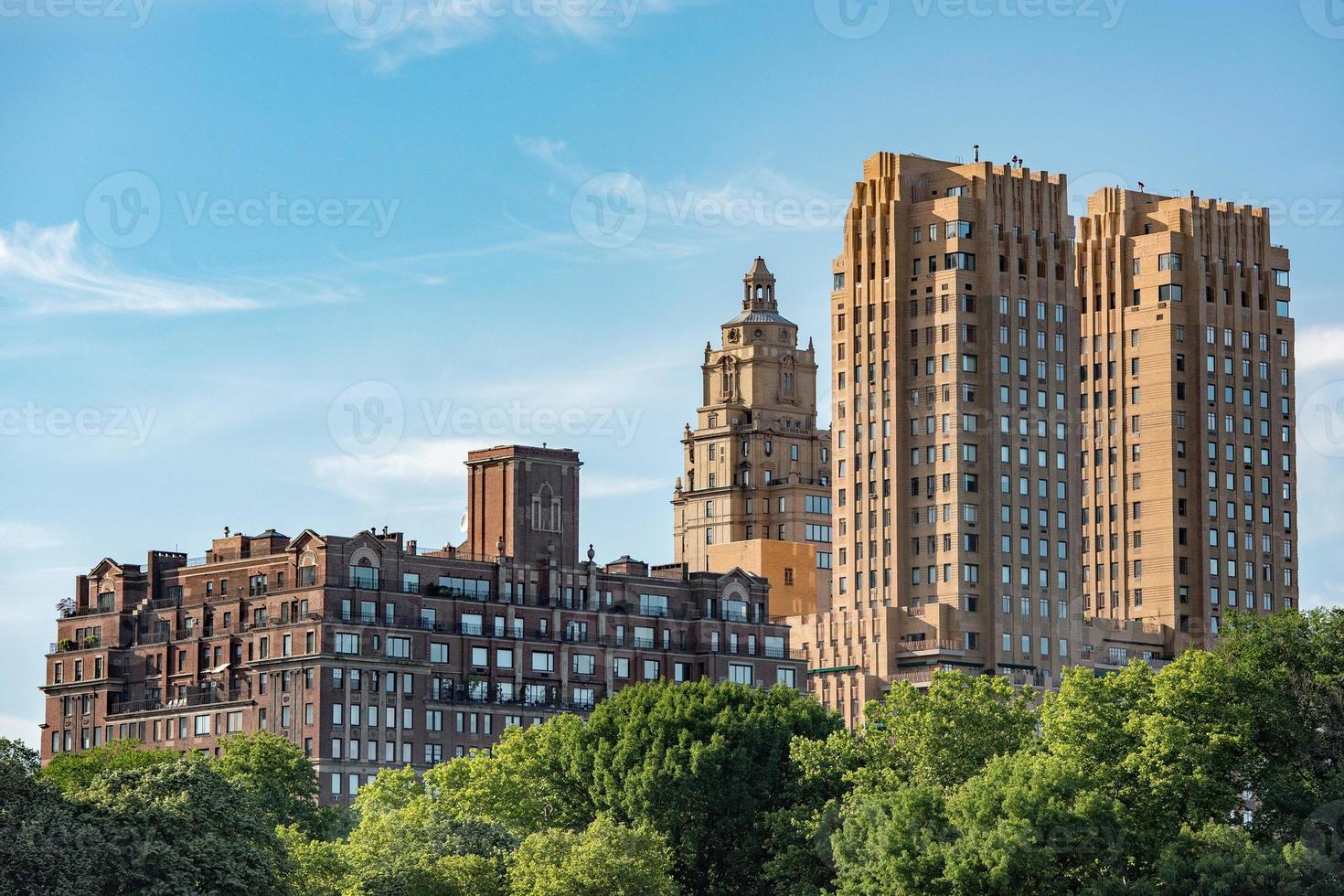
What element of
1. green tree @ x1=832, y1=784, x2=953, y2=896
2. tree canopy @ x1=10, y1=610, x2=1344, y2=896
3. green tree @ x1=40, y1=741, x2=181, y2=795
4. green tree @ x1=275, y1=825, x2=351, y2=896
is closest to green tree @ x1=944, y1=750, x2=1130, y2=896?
tree canopy @ x1=10, y1=610, x2=1344, y2=896

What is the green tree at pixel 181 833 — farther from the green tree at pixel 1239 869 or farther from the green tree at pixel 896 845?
Answer: the green tree at pixel 1239 869

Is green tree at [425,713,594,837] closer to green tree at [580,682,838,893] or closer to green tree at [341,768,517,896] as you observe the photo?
green tree at [580,682,838,893]

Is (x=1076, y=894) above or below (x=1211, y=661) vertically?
below

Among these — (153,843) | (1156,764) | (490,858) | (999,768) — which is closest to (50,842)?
(153,843)

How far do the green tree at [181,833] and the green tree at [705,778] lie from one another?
28738 mm

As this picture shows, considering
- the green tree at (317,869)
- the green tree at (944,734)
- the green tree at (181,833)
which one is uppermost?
the green tree at (944,734)

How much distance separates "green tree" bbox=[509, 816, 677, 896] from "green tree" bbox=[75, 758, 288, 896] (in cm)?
1481

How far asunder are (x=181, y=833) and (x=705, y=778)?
38915 mm

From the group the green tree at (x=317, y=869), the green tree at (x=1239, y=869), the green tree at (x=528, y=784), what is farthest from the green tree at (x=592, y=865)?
the green tree at (x=1239, y=869)

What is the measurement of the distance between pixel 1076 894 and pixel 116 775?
4418cm

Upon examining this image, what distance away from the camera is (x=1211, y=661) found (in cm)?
13750

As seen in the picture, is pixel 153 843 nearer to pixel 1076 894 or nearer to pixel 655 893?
pixel 655 893

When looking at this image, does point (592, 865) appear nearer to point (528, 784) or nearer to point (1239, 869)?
point (528, 784)

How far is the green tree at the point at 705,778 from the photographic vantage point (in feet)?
500
